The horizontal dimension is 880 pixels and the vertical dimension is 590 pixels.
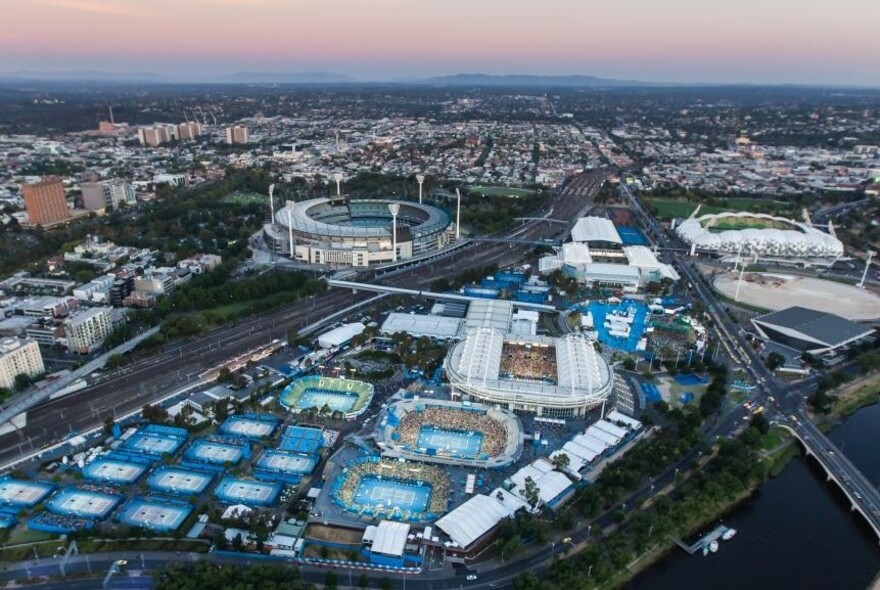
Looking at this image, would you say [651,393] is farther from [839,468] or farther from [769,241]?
[769,241]

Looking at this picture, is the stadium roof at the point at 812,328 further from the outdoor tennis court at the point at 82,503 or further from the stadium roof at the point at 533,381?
the outdoor tennis court at the point at 82,503

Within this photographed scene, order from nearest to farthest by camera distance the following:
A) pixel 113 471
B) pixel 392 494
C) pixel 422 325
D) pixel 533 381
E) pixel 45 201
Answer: pixel 392 494 < pixel 113 471 < pixel 533 381 < pixel 422 325 < pixel 45 201

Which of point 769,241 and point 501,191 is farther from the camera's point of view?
point 501,191

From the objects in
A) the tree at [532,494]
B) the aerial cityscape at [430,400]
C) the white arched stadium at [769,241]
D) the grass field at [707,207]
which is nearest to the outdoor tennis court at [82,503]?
the aerial cityscape at [430,400]

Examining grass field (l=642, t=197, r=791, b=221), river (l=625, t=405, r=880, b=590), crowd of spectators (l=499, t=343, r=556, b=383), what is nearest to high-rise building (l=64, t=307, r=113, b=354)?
crowd of spectators (l=499, t=343, r=556, b=383)

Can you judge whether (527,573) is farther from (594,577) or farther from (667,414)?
(667,414)

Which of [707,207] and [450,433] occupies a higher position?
[707,207]

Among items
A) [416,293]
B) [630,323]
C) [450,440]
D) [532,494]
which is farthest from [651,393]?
[416,293]
